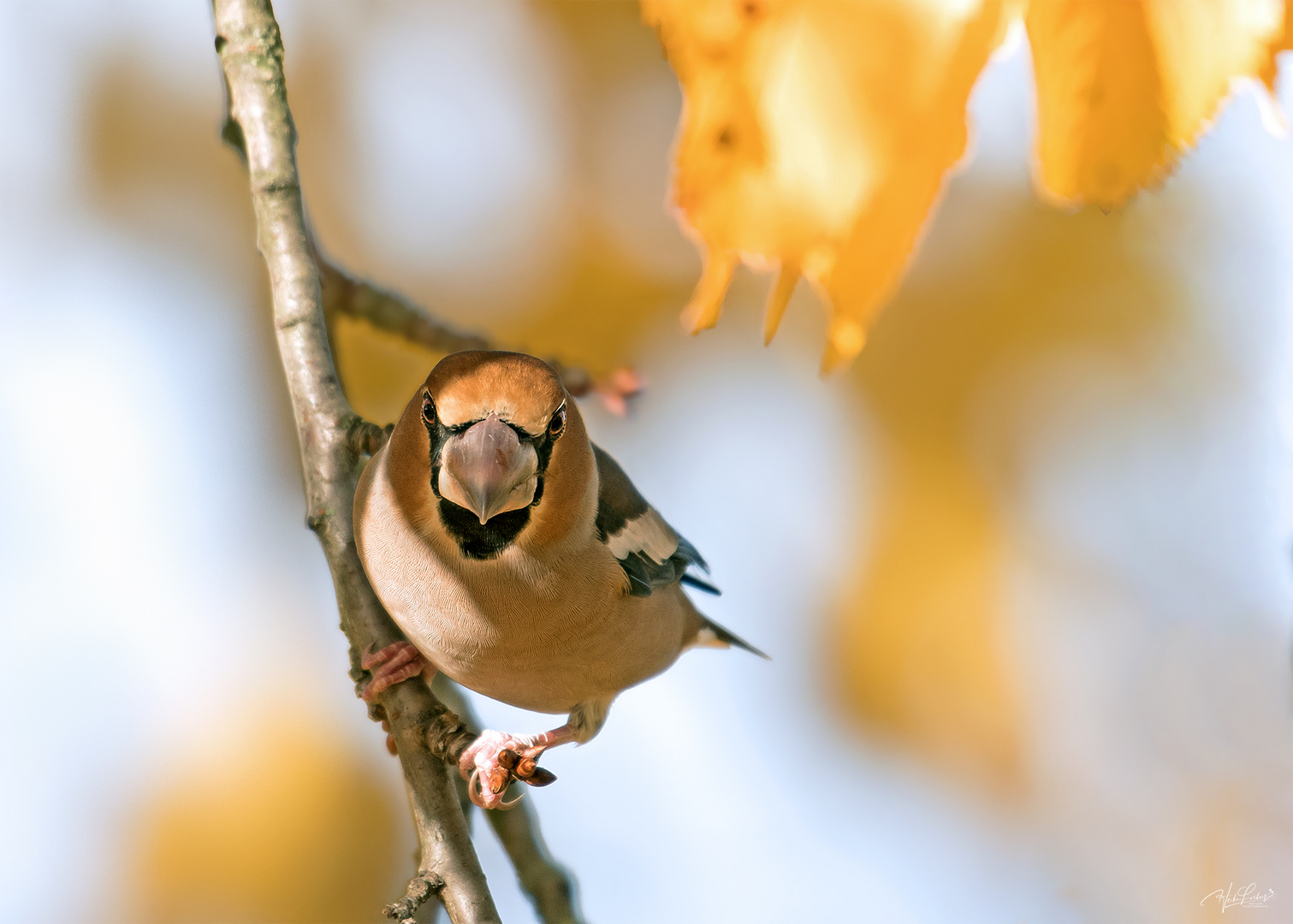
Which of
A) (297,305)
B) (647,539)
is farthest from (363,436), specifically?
(647,539)

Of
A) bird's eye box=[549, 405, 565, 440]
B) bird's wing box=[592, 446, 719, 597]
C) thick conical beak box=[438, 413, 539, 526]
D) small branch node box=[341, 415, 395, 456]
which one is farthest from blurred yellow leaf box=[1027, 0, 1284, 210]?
bird's wing box=[592, 446, 719, 597]

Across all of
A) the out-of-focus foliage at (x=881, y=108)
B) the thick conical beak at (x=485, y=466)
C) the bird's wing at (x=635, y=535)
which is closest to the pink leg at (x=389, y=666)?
the thick conical beak at (x=485, y=466)

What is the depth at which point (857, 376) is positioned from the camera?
3943mm

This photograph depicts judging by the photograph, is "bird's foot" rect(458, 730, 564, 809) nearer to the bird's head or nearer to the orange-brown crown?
the bird's head

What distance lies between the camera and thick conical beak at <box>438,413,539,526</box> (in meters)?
1.97

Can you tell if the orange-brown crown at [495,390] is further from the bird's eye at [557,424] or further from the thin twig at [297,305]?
the thin twig at [297,305]

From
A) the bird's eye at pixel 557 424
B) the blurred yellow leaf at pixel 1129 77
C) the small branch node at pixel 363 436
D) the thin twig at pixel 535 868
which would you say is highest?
the small branch node at pixel 363 436

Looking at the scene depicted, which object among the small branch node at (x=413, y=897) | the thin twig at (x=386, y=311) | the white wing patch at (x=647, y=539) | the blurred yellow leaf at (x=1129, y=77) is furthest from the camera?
the thin twig at (x=386, y=311)

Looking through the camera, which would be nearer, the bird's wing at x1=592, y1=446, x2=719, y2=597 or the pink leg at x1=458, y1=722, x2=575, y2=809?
the pink leg at x1=458, y1=722, x2=575, y2=809

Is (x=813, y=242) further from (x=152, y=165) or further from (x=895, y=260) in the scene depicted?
(x=152, y=165)

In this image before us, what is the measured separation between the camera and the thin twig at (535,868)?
250cm

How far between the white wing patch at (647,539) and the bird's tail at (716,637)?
0.65 meters

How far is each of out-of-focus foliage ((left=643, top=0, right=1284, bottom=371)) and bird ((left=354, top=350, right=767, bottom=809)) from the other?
126 cm

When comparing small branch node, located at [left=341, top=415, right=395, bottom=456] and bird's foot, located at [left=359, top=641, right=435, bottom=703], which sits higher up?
small branch node, located at [left=341, top=415, right=395, bottom=456]
